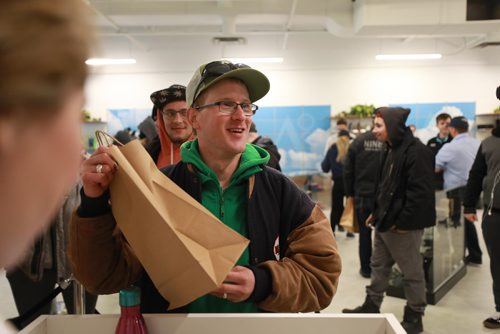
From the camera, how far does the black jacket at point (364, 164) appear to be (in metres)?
4.55

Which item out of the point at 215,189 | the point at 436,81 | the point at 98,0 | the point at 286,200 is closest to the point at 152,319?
the point at 215,189

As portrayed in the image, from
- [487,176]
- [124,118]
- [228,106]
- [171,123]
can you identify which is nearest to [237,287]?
[228,106]

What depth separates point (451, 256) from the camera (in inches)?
177

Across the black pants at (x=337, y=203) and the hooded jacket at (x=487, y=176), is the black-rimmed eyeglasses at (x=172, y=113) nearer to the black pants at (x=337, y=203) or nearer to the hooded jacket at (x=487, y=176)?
the hooded jacket at (x=487, y=176)

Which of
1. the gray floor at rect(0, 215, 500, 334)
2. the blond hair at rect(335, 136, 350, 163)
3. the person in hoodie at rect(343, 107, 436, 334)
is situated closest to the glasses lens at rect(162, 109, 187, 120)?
the person in hoodie at rect(343, 107, 436, 334)

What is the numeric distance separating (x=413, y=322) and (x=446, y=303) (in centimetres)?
90

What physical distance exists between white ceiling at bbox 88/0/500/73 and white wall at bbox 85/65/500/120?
0.20m

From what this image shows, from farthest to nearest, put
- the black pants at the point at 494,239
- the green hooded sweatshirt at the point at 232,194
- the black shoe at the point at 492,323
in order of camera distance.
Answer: the black shoe at the point at 492,323, the black pants at the point at 494,239, the green hooded sweatshirt at the point at 232,194

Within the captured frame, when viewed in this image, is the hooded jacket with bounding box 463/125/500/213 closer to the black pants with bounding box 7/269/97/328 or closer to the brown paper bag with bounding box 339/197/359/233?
the brown paper bag with bounding box 339/197/359/233

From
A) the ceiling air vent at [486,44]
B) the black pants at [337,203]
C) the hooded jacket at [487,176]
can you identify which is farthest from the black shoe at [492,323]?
the ceiling air vent at [486,44]

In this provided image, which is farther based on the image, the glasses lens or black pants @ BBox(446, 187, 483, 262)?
black pants @ BBox(446, 187, 483, 262)

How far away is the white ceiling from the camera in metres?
7.07

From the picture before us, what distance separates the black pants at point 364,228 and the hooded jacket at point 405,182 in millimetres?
1129

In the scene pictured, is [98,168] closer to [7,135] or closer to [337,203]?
[7,135]
